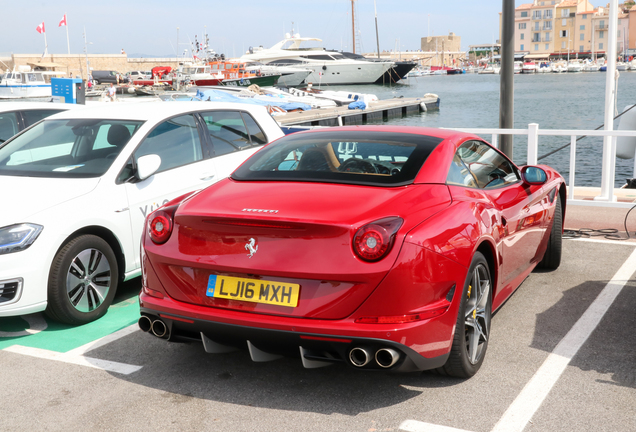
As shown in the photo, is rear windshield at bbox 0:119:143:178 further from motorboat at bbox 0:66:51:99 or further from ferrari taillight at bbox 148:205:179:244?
motorboat at bbox 0:66:51:99

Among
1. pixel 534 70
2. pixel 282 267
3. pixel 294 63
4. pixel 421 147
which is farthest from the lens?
pixel 534 70

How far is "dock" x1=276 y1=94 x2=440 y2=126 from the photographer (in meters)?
32.3

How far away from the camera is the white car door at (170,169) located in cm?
521

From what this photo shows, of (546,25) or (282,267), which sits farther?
(546,25)

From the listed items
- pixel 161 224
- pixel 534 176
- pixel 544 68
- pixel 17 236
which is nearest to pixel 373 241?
pixel 161 224

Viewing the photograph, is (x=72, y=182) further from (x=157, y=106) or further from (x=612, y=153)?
(x=612, y=153)

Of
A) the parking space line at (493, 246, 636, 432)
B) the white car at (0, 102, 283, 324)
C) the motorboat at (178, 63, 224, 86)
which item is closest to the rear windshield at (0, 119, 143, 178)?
the white car at (0, 102, 283, 324)

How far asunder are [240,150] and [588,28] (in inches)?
7082

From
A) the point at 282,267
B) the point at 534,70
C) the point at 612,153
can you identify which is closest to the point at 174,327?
the point at 282,267

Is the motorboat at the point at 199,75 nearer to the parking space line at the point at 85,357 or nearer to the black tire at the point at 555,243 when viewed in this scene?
the black tire at the point at 555,243

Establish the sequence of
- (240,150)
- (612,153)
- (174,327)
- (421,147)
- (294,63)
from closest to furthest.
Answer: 1. (174,327)
2. (421,147)
3. (240,150)
4. (612,153)
5. (294,63)

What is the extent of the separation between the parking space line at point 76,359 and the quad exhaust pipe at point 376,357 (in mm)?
1551

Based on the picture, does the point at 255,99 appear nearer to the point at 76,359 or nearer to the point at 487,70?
the point at 76,359

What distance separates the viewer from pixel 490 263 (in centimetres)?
390
